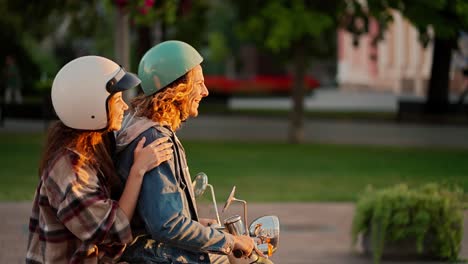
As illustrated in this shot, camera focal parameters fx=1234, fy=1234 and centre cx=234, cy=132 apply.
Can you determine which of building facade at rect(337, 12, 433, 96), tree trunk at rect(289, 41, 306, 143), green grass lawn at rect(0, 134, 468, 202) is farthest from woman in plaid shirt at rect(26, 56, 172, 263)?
building facade at rect(337, 12, 433, 96)

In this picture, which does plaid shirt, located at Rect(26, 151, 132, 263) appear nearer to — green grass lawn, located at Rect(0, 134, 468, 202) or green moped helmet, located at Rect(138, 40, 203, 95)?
green moped helmet, located at Rect(138, 40, 203, 95)

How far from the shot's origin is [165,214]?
4.11 meters

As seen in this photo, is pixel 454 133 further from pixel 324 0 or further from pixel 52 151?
pixel 52 151

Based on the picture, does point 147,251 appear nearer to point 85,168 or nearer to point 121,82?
point 85,168

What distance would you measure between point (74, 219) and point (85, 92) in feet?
1.39

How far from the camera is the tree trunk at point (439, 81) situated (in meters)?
35.3

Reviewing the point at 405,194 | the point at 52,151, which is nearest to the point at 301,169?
the point at 405,194

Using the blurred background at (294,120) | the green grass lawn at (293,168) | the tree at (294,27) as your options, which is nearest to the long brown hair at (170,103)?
the blurred background at (294,120)

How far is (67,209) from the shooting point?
4.08 metres

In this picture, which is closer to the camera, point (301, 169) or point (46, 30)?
point (301, 169)

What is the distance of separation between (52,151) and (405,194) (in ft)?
19.8

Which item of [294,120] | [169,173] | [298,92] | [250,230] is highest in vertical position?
[169,173]

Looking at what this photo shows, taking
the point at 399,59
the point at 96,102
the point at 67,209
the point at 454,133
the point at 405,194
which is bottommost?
the point at 399,59

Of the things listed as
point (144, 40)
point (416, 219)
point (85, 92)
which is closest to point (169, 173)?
point (85, 92)
